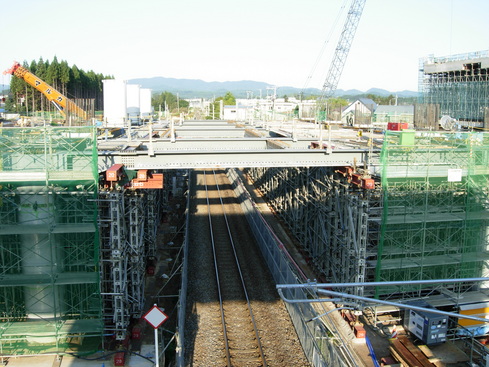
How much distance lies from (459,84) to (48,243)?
40.5 metres

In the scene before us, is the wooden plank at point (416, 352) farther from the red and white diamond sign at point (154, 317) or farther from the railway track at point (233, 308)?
the red and white diamond sign at point (154, 317)

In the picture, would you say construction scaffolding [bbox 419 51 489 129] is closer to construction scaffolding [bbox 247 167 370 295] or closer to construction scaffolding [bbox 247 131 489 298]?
construction scaffolding [bbox 247 167 370 295]

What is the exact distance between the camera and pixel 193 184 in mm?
37188

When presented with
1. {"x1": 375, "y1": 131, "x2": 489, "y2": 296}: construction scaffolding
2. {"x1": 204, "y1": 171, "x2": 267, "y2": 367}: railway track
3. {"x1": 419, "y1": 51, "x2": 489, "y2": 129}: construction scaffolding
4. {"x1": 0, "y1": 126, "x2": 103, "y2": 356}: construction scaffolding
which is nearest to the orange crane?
{"x1": 204, "y1": 171, "x2": 267, "y2": 367}: railway track

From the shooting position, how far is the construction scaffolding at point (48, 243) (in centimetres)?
1196

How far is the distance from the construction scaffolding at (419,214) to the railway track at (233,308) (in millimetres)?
2920

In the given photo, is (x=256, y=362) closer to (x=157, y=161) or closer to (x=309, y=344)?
(x=309, y=344)

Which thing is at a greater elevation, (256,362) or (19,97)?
(19,97)

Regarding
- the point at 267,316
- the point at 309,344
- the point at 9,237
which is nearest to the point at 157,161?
the point at 9,237

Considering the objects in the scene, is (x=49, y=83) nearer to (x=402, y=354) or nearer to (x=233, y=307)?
(x=233, y=307)

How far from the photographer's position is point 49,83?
2345 inches

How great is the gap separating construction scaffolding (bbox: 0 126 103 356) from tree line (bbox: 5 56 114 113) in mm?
43684

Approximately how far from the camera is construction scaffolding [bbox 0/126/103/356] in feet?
39.2

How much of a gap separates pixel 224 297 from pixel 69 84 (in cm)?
5875
